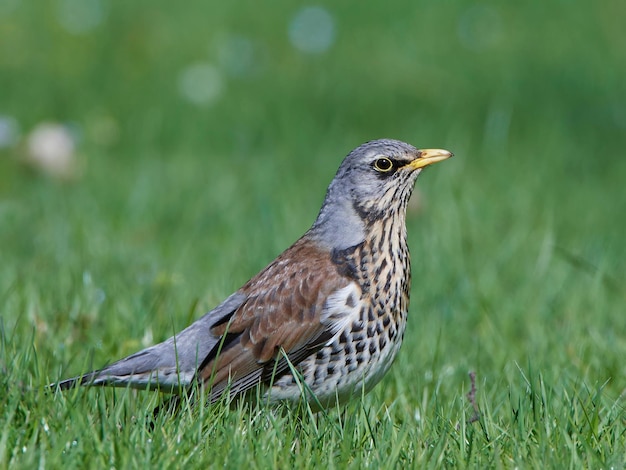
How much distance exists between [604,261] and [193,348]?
304 centimetres

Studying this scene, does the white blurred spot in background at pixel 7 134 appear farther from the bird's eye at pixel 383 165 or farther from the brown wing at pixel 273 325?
the bird's eye at pixel 383 165

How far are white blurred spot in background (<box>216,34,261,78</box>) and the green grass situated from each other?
88 mm

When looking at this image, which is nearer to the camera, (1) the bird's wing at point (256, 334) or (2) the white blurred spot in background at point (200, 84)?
(1) the bird's wing at point (256, 334)

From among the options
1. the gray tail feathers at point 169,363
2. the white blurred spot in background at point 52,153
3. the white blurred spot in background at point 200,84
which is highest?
the white blurred spot in background at point 200,84

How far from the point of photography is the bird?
4.32m

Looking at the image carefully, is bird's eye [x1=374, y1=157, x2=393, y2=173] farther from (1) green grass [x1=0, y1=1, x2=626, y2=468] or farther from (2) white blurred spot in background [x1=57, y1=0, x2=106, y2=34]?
(2) white blurred spot in background [x1=57, y1=0, x2=106, y2=34]

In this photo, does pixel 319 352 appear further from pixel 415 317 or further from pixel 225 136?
pixel 225 136

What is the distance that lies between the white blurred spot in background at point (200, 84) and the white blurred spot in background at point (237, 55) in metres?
0.16

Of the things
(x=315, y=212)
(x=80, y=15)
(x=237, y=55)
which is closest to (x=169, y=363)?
(x=315, y=212)

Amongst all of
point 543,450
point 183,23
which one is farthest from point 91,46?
point 543,450

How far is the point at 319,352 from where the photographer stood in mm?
4375

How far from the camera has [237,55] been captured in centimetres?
1130

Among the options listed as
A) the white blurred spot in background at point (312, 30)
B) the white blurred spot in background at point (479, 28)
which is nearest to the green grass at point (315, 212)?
the white blurred spot in background at point (479, 28)

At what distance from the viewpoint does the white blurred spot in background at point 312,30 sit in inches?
455
